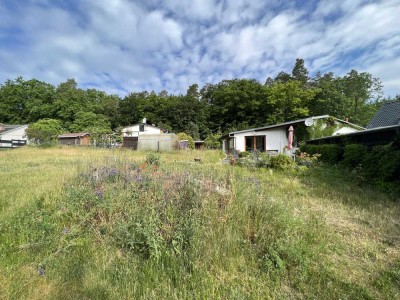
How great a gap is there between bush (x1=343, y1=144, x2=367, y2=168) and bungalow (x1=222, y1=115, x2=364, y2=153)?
30.8 feet

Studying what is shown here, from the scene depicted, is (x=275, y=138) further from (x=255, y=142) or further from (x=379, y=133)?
(x=379, y=133)

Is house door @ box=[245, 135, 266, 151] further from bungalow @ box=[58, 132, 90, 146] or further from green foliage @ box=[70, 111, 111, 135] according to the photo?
green foliage @ box=[70, 111, 111, 135]

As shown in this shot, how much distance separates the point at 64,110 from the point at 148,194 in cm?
5352

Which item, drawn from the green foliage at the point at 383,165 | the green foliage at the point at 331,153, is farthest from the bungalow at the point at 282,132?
the green foliage at the point at 383,165

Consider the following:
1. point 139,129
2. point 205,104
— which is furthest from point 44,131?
point 205,104

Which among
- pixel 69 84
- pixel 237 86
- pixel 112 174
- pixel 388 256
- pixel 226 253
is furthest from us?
pixel 69 84

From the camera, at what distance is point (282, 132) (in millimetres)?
21500

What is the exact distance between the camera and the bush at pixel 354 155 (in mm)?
9435

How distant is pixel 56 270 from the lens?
2.54 metres

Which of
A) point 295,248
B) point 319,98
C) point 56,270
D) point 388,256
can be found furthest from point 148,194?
point 319,98

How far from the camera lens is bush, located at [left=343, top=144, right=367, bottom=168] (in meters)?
9.44

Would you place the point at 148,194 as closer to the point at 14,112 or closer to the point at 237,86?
the point at 237,86

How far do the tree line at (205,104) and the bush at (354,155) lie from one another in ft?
99.6

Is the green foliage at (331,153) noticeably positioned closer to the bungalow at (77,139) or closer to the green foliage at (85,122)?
the bungalow at (77,139)
